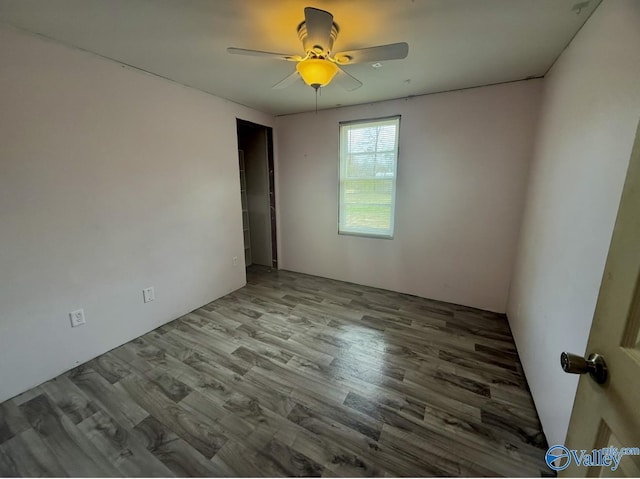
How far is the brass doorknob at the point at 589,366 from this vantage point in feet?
2.02

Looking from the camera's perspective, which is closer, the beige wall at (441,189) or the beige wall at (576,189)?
the beige wall at (576,189)

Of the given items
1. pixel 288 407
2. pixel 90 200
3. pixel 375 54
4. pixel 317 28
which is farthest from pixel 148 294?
pixel 375 54

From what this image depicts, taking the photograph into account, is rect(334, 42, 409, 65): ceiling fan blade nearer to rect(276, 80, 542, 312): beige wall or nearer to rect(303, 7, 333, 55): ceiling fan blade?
rect(303, 7, 333, 55): ceiling fan blade

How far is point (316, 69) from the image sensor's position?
153cm

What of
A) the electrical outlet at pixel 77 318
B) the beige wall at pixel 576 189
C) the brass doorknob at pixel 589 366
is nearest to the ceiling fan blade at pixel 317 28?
the beige wall at pixel 576 189

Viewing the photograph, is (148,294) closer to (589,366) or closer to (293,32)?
(293,32)

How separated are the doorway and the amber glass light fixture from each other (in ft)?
7.27

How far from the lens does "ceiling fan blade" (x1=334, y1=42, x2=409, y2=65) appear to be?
1385 mm

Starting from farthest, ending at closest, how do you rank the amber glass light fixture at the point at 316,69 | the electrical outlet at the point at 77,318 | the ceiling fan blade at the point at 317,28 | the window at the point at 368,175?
the window at the point at 368,175
the electrical outlet at the point at 77,318
the amber glass light fixture at the point at 316,69
the ceiling fan blade at the point at 317,28

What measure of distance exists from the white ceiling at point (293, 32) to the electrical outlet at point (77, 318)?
6.19 feet

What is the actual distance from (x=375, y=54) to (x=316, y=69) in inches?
14.0

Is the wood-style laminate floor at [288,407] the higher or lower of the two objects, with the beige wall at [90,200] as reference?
lower

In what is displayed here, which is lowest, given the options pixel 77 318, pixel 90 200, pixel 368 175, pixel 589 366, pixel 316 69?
pixel 77 318

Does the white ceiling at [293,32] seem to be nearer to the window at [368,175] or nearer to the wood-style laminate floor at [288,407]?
the window at [368,175]
